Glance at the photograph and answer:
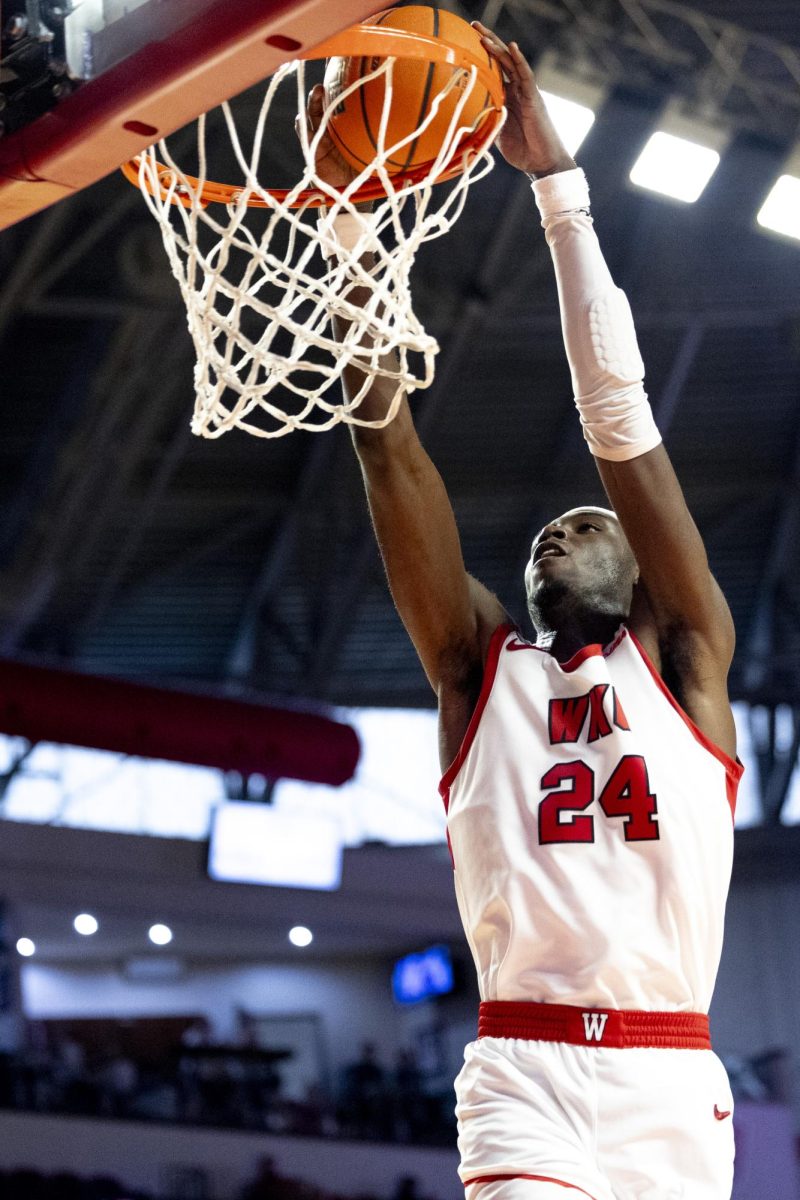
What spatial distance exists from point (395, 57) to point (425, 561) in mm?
1001

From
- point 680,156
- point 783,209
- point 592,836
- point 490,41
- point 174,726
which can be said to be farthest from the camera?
point 174,726

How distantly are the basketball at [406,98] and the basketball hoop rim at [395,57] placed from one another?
2cm

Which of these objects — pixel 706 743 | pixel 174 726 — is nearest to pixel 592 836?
pixel 706 743

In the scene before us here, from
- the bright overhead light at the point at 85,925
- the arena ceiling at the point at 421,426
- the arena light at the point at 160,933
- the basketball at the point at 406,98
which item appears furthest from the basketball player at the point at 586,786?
the arena light at the point at 160,933

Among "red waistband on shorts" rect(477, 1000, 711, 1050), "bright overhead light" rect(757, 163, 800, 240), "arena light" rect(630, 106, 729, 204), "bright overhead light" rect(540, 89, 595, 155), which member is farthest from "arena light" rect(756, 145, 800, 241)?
"red waistband on shorts" rect(477, 1000, 711, 1050)

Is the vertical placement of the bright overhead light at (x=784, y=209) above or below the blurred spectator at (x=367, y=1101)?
above

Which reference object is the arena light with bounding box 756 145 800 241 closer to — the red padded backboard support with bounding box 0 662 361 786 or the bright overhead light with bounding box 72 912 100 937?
the red padded backboard support with bounding box 0 662 361 786

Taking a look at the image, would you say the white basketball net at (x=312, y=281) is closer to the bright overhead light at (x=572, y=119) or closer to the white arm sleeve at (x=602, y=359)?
the white arm sleeve at (x=602, y=359)

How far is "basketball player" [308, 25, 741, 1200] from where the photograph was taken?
268 cm

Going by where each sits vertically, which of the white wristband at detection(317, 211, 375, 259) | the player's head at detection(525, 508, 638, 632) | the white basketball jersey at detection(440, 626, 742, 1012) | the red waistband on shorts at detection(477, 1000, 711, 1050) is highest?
the white wristband at detection(317, 211, 375, 259)

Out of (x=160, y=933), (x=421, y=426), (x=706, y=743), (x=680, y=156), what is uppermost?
(x=421, y=426)

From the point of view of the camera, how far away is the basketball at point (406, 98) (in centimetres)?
324

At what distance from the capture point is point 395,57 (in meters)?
3.14

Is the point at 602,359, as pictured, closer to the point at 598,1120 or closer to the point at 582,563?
the point at 582,563
